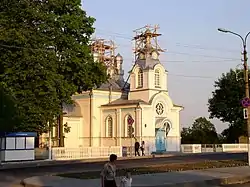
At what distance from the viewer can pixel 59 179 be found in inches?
804

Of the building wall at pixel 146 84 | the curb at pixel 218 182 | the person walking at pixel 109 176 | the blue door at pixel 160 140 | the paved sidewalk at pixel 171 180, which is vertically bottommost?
the curb at pixel 218 182

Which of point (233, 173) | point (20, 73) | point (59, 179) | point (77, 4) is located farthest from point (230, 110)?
point (59, 179)

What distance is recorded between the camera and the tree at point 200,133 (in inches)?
2500

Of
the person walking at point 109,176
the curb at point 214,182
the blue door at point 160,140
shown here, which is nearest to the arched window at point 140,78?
the blue door at point 160,140

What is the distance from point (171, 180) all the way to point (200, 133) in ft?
151

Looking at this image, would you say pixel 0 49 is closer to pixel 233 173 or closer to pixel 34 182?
pixel 34 182

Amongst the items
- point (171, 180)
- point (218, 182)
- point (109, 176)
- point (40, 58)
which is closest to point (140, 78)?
point (40, 58)

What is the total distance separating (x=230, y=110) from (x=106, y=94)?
64.8ft

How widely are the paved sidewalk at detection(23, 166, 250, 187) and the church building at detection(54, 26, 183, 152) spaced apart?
26594 millimetres

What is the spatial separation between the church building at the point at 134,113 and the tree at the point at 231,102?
477 inches

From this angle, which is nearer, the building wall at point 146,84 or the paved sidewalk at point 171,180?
the paved sidewalk at point 171,180

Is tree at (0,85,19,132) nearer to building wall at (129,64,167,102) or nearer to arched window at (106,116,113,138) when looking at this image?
arched window at (106,116,113,138)

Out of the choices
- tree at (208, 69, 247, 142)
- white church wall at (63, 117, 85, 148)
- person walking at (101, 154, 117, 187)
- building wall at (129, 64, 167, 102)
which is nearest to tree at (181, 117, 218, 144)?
tree at (208, 69, 247, 142)

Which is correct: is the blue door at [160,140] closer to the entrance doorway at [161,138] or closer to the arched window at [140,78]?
the entrance doorway at [161,138]
